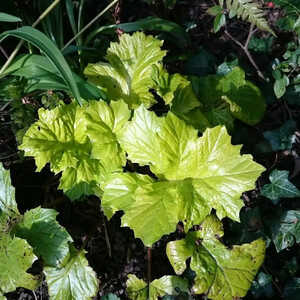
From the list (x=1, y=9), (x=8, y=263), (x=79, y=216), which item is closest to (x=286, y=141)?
(x=79, y=216)

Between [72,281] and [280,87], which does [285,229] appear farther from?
[72,281]

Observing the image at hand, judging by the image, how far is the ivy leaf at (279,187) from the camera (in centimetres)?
152

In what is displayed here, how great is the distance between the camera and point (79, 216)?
164cm

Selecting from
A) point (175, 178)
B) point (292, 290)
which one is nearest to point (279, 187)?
point (292, 290)

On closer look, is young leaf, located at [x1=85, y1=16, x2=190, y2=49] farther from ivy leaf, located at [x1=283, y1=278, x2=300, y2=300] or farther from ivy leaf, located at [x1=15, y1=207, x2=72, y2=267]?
ivy leaf, located at [x1=283, y1=278, x2=300, y2=300]

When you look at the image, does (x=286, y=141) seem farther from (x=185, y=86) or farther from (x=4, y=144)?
(x=4, y=144)

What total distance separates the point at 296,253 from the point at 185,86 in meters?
0.88

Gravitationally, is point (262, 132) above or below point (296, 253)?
above

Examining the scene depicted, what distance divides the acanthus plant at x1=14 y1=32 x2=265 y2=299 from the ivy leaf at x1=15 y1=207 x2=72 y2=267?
0.12 metres

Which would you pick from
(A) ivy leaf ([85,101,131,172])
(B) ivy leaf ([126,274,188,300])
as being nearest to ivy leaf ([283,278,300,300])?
(B) ivy leaf ([126,274,188,300])

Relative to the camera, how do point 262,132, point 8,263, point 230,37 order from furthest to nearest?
point 230,37 → point 262,132 → point 8,263

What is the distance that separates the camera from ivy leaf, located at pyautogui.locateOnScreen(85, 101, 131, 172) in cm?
128

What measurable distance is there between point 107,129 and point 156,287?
62cm

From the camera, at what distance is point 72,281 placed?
4.43 ft
